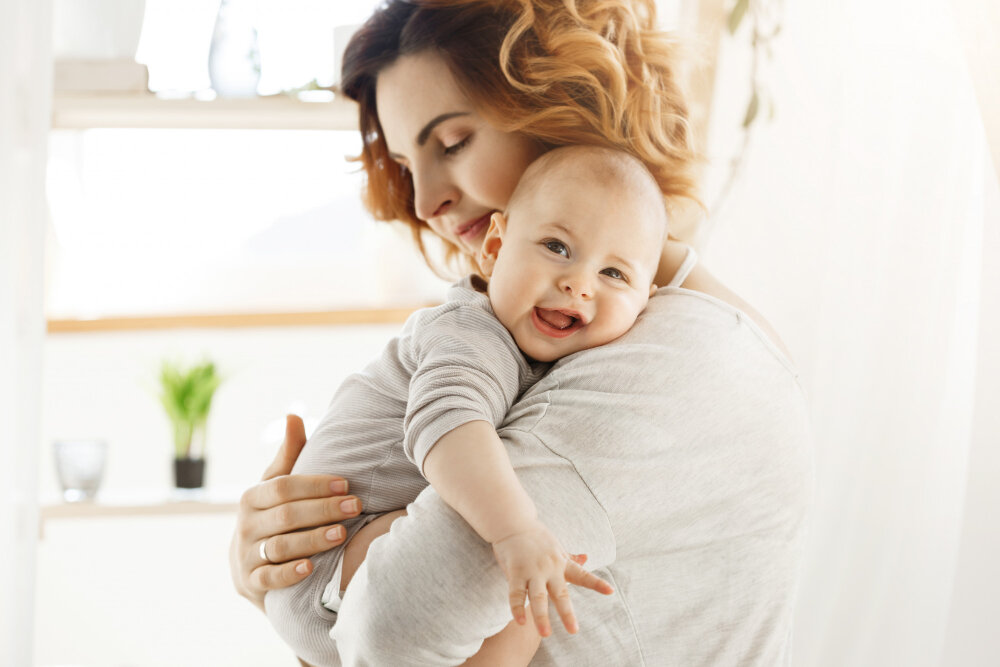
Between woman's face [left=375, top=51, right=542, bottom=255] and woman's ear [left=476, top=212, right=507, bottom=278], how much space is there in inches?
5.0

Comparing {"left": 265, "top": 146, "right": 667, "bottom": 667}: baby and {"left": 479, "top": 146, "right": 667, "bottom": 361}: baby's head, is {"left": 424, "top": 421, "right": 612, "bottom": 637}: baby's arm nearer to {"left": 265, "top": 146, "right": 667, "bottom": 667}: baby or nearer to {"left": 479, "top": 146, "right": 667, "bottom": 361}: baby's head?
{"left": 265, "top": 146, "right": 667, "bottom": 667}: baby

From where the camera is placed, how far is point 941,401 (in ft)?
4.83

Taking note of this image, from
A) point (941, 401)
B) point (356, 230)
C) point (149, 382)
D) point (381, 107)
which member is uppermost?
point (381, 107)

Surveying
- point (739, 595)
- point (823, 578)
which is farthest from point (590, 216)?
point (823, 578)

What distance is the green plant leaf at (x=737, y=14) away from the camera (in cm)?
171

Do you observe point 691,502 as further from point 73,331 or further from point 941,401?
point 73,331

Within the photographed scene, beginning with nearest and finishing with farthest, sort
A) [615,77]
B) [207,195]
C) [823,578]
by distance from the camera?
[615,77] < [823,578] < [207,195]

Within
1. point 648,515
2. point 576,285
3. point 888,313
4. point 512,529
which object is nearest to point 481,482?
point 512,529

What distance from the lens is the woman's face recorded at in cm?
113

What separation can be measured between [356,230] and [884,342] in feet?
5.75

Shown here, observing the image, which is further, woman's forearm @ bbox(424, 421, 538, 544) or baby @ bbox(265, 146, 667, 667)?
baby @ bbox(265, 146, 667, 667)

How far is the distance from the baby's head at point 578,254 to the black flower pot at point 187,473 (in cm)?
160

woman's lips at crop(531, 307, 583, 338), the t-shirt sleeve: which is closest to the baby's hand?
the t-shirt sleeve

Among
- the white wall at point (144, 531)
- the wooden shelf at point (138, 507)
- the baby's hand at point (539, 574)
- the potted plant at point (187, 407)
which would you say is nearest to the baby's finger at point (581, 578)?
the baby's hand at point (539, 574)
